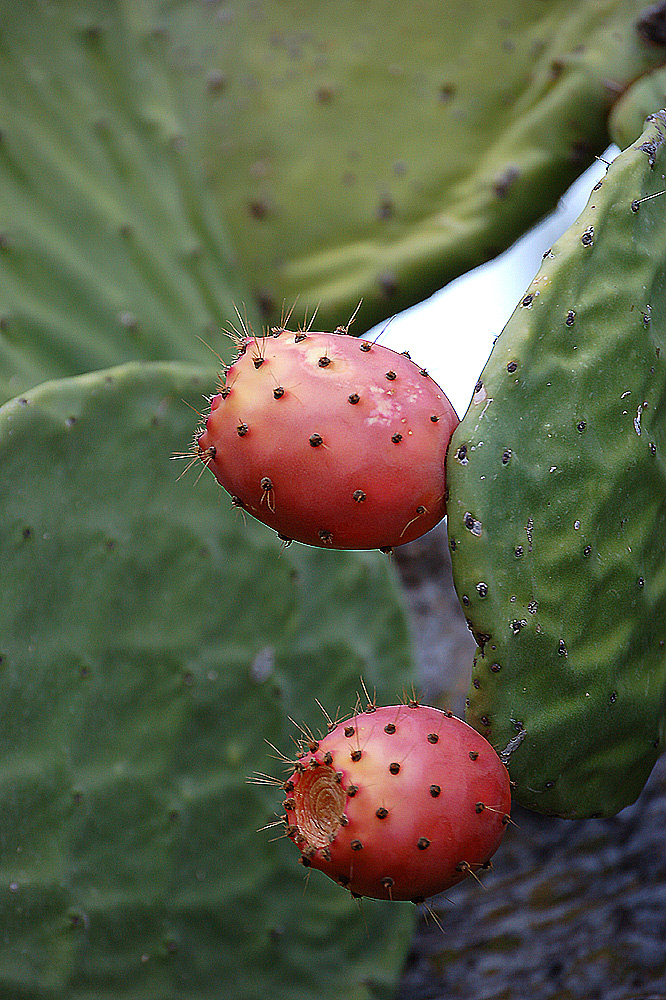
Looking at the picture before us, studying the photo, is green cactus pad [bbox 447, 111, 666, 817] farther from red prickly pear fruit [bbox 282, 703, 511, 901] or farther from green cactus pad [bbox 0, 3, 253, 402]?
green cactus pad [bbox 0, 3, 253, 402]

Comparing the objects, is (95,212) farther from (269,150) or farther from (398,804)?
(398,804)

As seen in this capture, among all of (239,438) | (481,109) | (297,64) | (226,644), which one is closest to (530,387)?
(239,438)

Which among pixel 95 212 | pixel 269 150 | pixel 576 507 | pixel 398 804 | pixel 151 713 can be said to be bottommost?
pixel 398 804

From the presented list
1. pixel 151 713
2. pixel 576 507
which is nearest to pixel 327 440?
pixel 576 507

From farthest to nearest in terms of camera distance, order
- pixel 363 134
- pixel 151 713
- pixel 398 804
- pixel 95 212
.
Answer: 1. pixel 363 134
2. pixel 95 212
3. pixel 151 713
4. pixel 398 804

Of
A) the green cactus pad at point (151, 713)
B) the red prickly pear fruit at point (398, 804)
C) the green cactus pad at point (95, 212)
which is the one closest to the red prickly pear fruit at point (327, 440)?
the red prickly pear fruit at point (398, 804)

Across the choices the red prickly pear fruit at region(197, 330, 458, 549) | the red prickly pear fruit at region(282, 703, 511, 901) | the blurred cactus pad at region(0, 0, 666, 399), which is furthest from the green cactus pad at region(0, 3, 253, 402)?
the red prickly pear fruit at region(282, 703, 511, 901)
